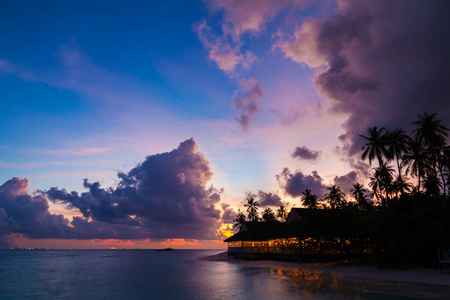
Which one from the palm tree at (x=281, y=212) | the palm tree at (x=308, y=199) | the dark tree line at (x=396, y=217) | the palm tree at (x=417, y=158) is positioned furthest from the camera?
the palm tree at (x=281, y=212)

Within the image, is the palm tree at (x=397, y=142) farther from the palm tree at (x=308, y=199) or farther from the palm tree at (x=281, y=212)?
the palm tree at (x=281, y=212)

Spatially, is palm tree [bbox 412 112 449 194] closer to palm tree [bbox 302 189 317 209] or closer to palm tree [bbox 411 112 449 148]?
palm tree [bbox 411 112 449 148]

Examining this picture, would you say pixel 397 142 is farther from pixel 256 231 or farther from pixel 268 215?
pixel 268 215

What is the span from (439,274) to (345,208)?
41.6 ft

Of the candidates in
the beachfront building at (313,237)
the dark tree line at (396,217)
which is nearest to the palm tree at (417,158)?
the dark tree line at (396,217)

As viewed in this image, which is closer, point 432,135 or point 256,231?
point 432,135

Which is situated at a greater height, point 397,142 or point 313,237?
point 397,142

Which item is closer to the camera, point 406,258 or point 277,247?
point 406,258

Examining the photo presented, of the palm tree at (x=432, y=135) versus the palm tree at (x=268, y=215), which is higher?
the palm tree at (x=432, y=135)

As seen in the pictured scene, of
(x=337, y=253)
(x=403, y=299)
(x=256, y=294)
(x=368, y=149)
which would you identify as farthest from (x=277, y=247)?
(x=403, y=299)

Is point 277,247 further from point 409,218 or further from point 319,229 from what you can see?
point 409,218

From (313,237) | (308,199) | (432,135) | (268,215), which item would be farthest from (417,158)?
(268,215)

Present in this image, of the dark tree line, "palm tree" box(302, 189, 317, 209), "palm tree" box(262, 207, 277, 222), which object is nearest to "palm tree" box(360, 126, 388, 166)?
the dark tree line

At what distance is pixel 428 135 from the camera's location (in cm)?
4022
